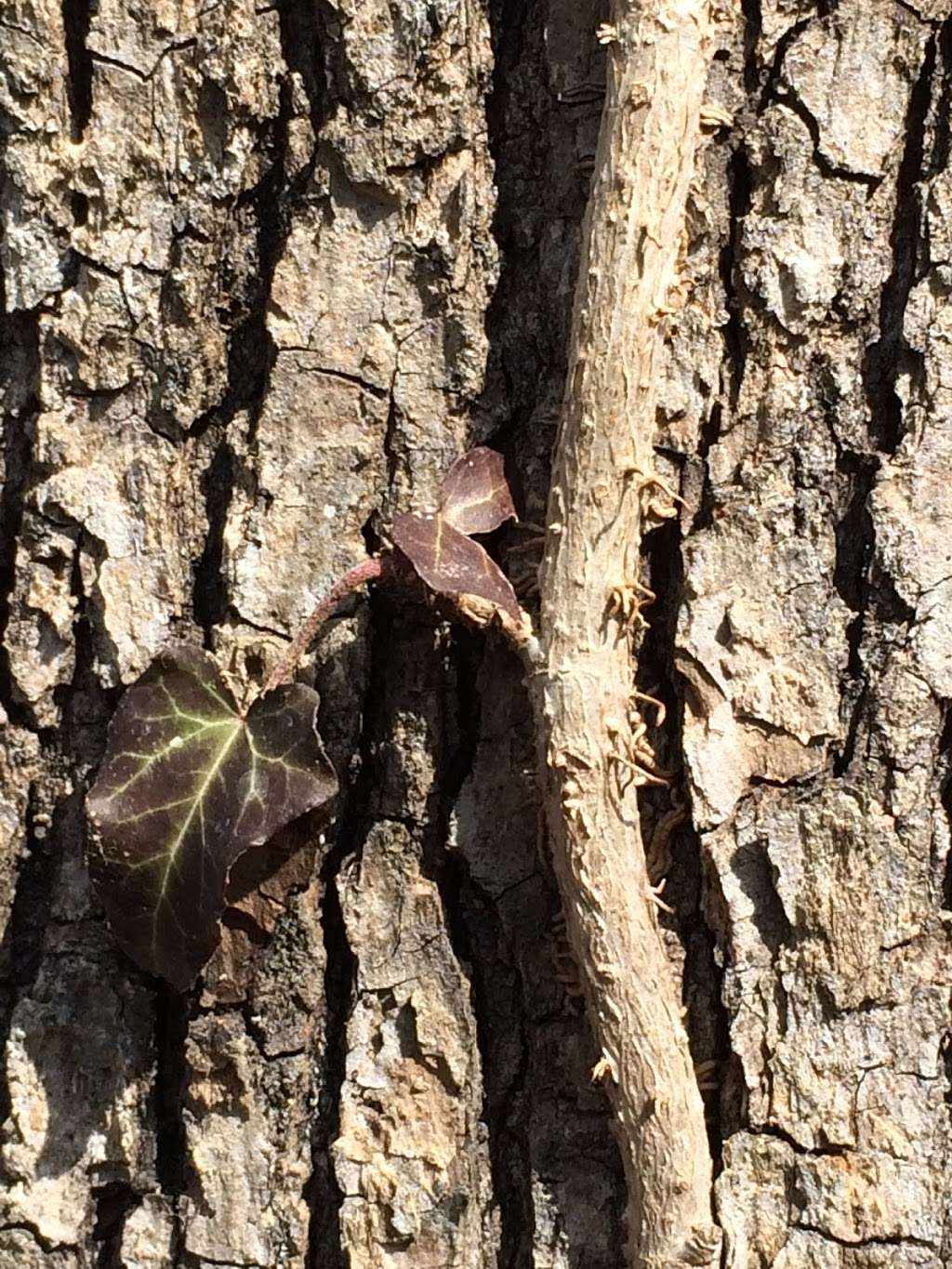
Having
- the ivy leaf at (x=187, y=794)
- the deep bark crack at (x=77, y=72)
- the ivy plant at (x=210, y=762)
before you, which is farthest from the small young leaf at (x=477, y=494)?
the deep bark crack at (x=77, y=72)

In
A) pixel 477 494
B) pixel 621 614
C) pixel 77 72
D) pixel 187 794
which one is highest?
pixel 77 72

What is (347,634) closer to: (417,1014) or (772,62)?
(417,1014)

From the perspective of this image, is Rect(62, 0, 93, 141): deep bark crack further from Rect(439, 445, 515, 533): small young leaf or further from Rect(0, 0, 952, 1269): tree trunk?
Rect(439, 445, 515, 533): small young leaf

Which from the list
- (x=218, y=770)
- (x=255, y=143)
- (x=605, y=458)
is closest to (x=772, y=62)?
(x=605, y=458)

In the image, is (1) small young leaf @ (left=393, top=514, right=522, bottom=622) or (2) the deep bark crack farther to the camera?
(2) the deep bark crack

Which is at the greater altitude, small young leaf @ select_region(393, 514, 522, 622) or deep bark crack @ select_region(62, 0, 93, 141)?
deep bark crack @ select_region(62, 0, 93, 141)

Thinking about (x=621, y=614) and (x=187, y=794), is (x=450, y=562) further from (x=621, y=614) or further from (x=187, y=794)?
(x=187, y=794)

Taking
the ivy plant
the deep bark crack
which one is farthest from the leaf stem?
the deep bark crack

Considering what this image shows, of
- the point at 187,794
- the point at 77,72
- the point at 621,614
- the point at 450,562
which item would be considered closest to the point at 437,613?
the point at 450,562
